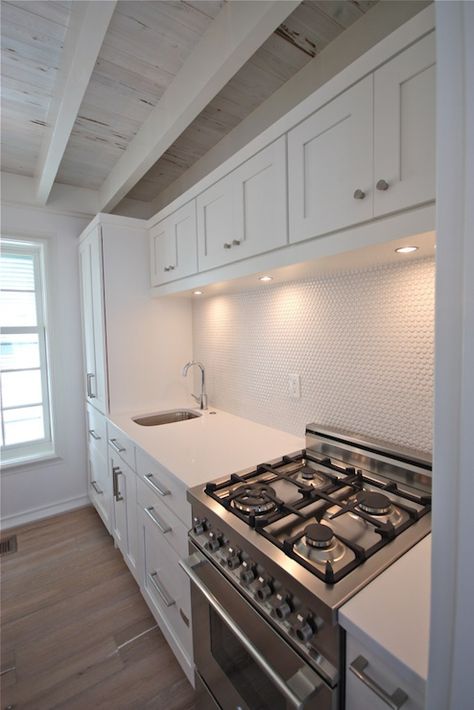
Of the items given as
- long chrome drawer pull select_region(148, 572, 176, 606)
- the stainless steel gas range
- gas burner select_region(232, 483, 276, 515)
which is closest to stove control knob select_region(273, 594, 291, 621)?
the stainless steel gas range

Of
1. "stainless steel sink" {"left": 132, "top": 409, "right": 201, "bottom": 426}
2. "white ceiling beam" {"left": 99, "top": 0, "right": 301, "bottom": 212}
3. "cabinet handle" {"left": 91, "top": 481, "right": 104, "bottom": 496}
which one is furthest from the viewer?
"cabinet handle" {"left": 91, "top": 481, "right": 104, "bottom": 496}

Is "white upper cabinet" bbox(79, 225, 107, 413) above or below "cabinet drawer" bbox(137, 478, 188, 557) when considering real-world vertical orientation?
above

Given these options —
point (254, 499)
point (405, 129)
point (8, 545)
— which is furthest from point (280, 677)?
point (8, 545)

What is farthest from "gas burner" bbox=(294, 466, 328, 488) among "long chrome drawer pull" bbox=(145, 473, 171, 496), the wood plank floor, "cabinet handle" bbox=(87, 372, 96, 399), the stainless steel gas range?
"cabinet handle" bbox=(87, 372, 96, 399)

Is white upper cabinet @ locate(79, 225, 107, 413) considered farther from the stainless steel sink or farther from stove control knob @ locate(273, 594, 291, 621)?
stove control knob @ locate(273, 594, 291, 621)

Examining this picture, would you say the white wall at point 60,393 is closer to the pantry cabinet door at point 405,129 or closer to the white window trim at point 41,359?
the white window trim at point 41,359

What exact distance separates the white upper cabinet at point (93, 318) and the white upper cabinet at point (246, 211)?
92 cm

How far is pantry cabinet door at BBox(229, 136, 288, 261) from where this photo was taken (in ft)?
3.92

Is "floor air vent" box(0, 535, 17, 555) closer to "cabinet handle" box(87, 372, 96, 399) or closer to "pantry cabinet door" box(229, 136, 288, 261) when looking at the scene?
"cabinet handle" box(87, 372, 96, 399)

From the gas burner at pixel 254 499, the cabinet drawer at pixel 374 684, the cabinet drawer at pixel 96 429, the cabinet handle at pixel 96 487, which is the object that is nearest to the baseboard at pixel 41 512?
the cabinet handle at pixel 96 487

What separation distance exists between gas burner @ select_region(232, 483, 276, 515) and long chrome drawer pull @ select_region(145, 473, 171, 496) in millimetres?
382

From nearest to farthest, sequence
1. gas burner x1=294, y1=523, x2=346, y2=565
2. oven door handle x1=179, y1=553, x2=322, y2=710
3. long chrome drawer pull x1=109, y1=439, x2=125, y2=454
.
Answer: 1. oven door handle x1=179, y1=553, x2=322, y2=710
2. gas burner x1=294, y1=523, x2=346, y2=565
3. long chrome drawer pull x1=109, y1=439, x2=125, y2=454

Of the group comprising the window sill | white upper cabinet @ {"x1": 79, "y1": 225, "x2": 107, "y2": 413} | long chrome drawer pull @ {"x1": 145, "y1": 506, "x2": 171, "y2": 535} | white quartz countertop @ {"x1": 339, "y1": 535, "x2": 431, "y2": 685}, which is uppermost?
white upper cabinet @ {"x1": 79, "y1": 225, "x2": 107, "y2": 413}

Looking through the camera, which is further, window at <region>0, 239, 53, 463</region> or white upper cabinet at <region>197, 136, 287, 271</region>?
window at <region>0, 239, 53, 463</region>
